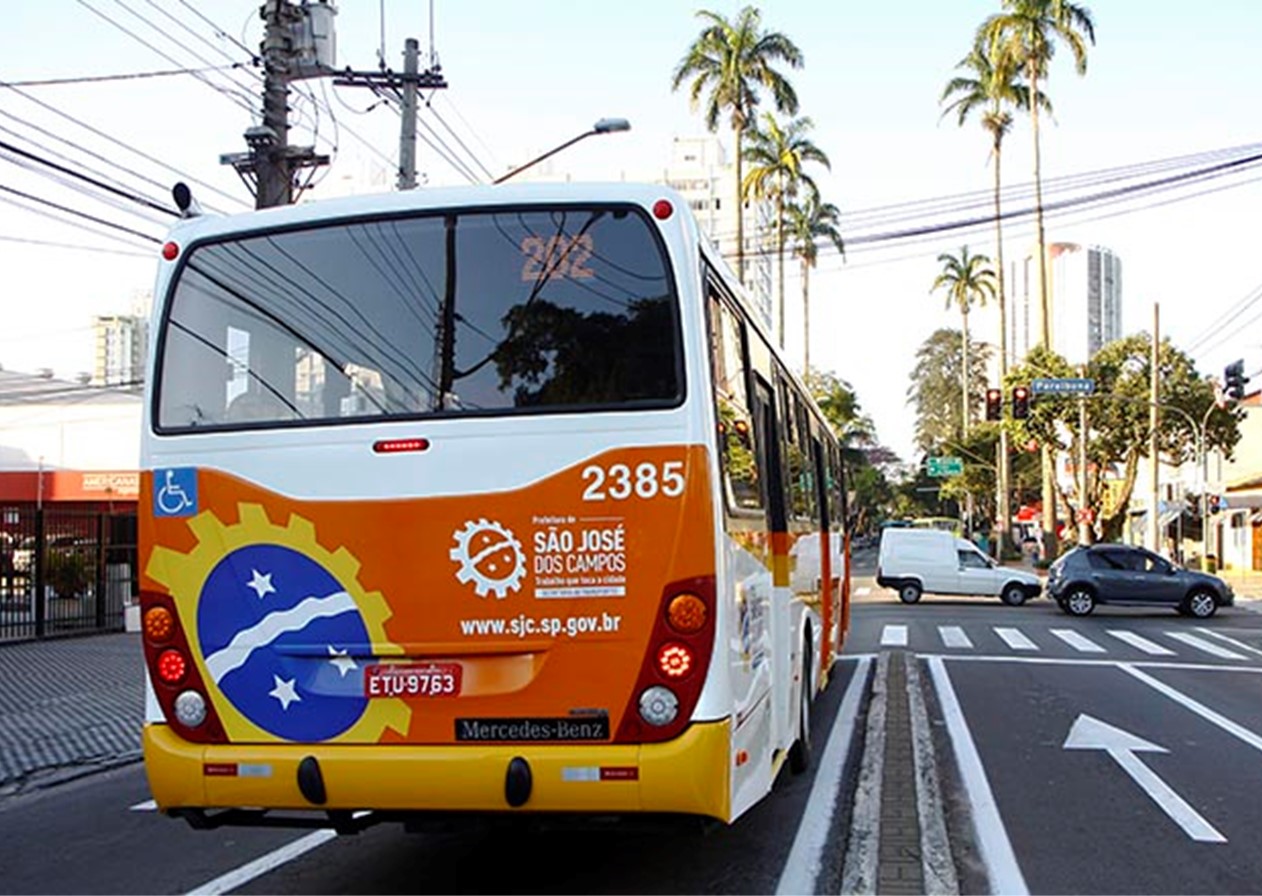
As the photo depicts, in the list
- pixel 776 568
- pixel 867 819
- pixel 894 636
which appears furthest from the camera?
pixel 894 636

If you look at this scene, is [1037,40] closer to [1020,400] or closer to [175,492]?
[1020,400]

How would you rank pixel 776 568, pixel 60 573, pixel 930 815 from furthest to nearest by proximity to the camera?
pixel 60 573
pixel 930 815
pixel 776 568

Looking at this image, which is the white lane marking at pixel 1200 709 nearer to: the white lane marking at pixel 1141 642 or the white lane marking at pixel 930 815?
the white lane marking at pixel 1141 642

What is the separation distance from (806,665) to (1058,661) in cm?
1022

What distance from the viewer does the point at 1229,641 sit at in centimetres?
2228

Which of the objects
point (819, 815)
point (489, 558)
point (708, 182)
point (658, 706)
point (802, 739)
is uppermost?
point (708, 182)

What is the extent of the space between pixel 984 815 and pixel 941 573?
2544 centimetres

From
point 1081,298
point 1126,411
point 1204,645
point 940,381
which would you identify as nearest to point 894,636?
point 1204,645

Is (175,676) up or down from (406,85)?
down

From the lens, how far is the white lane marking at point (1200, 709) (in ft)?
36.8

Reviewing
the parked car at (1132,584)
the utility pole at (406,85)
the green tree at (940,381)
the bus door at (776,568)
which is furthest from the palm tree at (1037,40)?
the green tree at (940,381)

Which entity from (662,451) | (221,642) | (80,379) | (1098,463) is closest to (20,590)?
(221,642)

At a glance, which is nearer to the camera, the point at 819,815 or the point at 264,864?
the point at 264,864

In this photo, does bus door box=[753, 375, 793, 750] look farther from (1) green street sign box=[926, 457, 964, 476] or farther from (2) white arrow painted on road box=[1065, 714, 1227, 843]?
(1) green street sign box=[926, 457, 964, 476]
